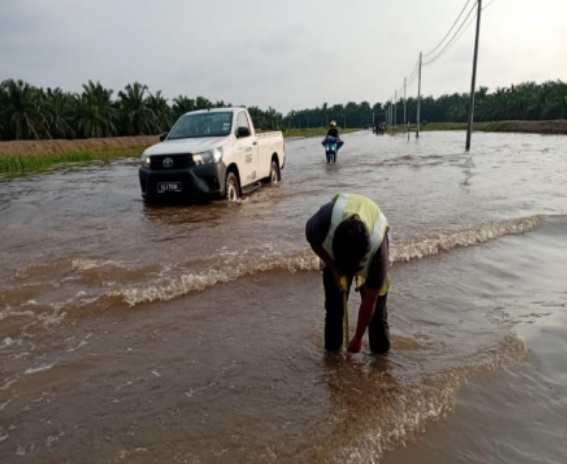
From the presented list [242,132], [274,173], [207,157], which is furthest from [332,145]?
[207,157]

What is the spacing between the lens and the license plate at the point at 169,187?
841 cm

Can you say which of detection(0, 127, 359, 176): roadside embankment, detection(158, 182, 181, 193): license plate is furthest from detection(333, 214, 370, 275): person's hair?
detection(0, 127, 359, 176): roadside embankment

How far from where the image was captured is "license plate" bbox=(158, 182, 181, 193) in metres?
8.41

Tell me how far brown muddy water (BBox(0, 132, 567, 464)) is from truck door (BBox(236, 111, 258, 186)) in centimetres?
237

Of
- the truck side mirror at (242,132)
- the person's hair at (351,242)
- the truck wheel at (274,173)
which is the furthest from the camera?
the truck wheel at (274,173)

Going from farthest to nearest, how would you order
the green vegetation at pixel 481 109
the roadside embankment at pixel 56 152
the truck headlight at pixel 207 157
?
1. the green vegetation at pixel 481 109
2. the roadside embankment at pixel 56 152
3. the truck headlight at pixel 207 157

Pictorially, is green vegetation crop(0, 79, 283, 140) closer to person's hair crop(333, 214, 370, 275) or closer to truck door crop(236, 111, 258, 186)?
truck door crop(236, 111, 258, 186)

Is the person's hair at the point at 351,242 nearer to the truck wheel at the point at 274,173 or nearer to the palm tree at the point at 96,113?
the truck wheel at the point at 274,173

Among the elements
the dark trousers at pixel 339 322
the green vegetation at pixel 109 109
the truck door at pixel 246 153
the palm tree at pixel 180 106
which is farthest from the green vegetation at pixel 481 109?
the dark trousers at pixel 339 322

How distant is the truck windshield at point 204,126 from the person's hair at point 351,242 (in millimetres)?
7081

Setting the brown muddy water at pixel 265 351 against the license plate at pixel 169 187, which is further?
the license plate at pixel 169 187

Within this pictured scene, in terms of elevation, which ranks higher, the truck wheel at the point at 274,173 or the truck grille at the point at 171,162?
the truck grille at the point at 171,162

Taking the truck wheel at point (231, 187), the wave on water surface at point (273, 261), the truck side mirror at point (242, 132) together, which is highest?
the truck side mirror at point (242, 132)

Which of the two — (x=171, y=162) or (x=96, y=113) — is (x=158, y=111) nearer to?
(x=96, y=113)
